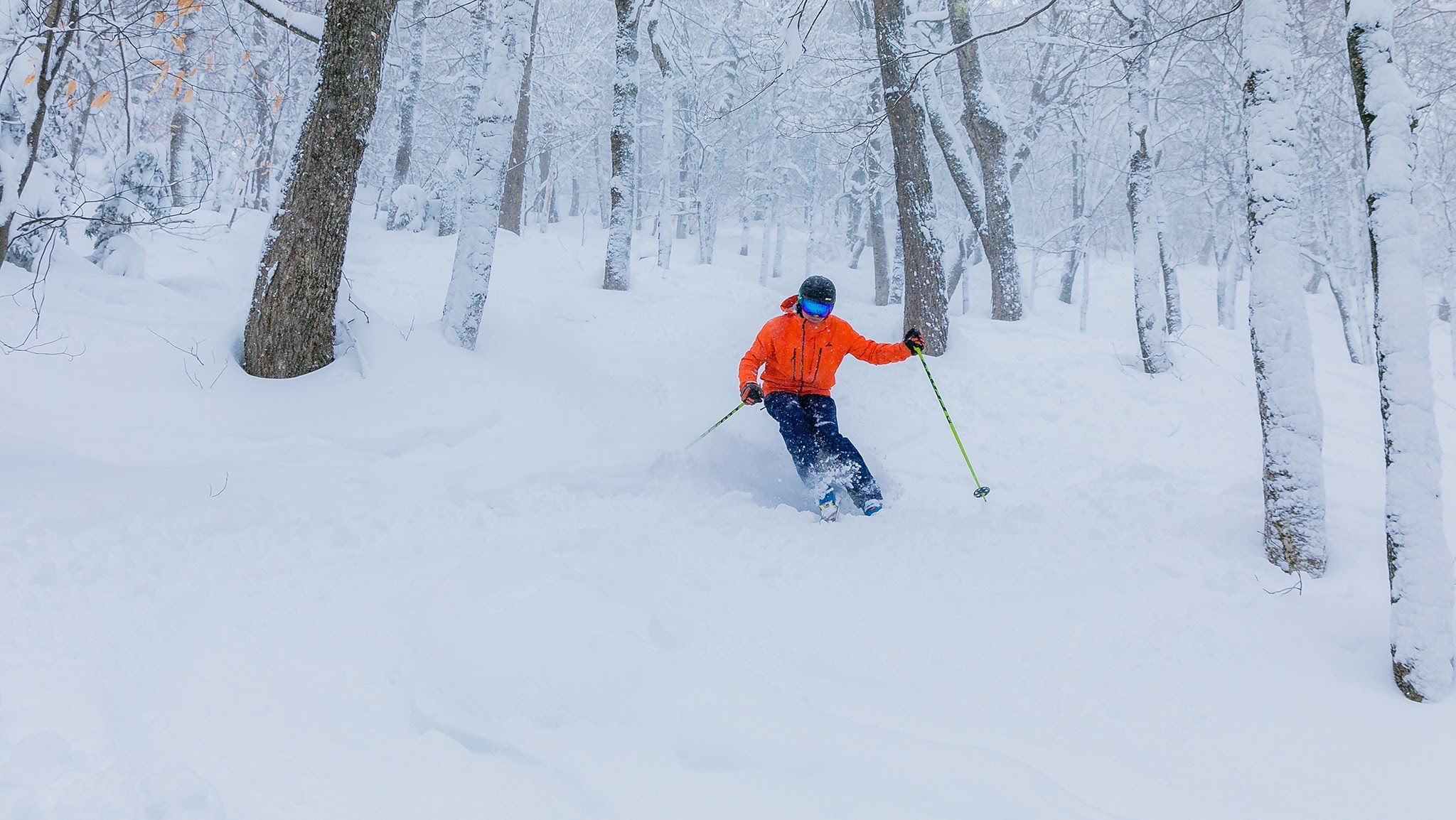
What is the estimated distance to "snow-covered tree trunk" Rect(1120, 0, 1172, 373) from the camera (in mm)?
8773

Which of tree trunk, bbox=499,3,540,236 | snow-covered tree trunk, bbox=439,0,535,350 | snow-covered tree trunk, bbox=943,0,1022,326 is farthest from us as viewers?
tree trunk, bbox=499,3,540,236

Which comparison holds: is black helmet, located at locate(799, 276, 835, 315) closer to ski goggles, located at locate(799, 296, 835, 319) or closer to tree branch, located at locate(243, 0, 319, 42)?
ski goggles, located at locate(799, 296, 835, 319)

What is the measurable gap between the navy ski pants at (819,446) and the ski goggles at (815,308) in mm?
675

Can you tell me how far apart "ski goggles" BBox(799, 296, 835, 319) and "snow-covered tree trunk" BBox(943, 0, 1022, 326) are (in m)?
5.09

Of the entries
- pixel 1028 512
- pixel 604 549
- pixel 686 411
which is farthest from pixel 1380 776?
pixel 686 411

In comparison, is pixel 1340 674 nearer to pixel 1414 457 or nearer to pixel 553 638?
pixel 1414 457

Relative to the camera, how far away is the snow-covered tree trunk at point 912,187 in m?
8.41

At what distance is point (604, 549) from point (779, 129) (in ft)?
56.0

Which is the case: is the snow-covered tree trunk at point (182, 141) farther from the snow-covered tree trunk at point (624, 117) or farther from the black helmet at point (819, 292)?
the black helmet at point (819, 292)

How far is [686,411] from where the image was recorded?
23.6 feet

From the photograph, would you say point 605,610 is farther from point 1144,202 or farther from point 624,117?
point 1144,202

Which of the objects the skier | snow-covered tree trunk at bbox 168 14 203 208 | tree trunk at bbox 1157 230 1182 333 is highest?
snow-covered tree trunk at bbox 168 14 203 208

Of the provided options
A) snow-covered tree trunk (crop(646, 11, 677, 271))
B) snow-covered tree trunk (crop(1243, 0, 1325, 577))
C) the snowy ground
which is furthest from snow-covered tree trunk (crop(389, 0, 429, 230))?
snow-covered tree trunk (crop(1243, 0, 1325, 577))

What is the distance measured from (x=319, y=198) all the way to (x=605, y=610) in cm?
390
